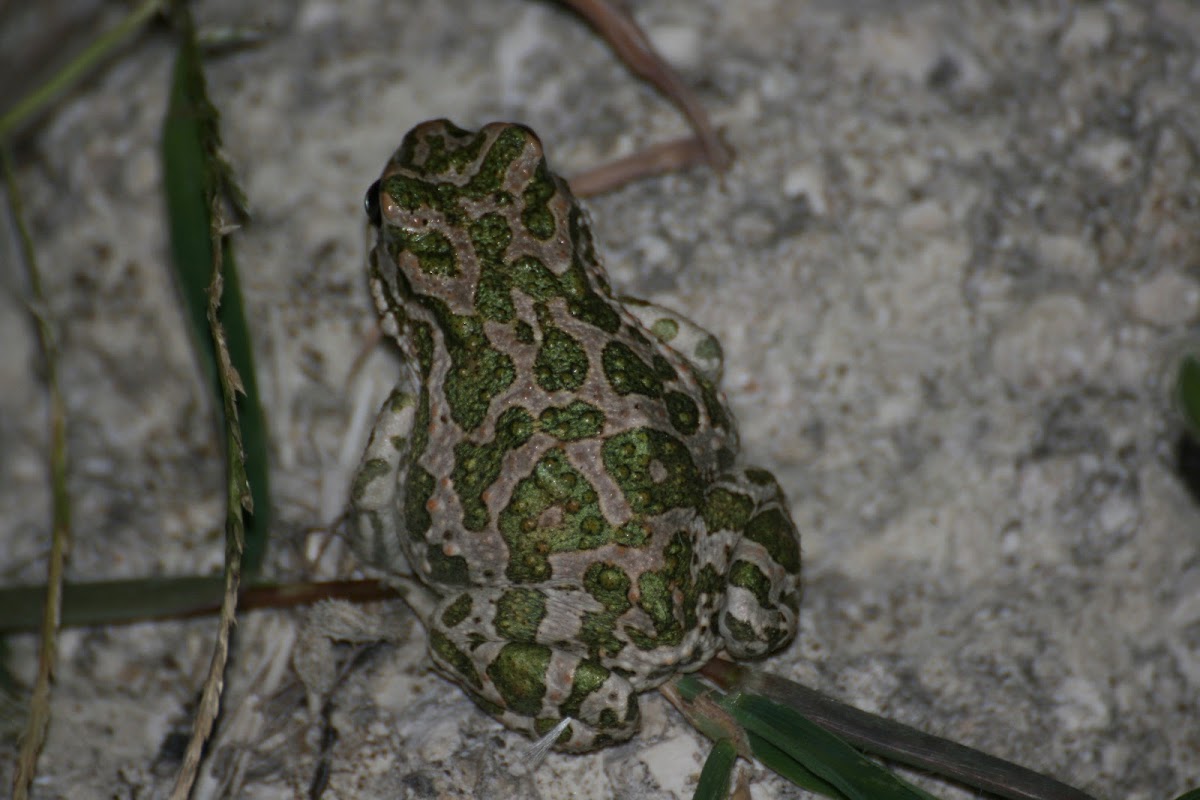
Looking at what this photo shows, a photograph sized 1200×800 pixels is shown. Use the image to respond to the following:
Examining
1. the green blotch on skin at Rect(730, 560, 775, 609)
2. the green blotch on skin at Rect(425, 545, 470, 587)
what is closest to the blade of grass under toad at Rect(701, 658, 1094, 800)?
the green blotch on skin at Rect(730, 560, 775, 609)

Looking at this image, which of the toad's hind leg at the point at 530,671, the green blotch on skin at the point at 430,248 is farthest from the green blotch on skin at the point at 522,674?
the green blotch on skin at the point at 430,248

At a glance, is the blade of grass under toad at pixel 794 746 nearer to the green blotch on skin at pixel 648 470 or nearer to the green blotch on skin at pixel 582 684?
the green blotch on skin at pixel 582 684

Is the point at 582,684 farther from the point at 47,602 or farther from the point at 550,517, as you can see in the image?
the point at 47,602

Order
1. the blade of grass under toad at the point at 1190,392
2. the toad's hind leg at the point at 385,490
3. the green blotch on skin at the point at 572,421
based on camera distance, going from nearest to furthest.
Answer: the blade of grass under toad at the point at 1190,392
the green blotch on skin at the point at 572,421
the toad's hind leg at the point at 385,490

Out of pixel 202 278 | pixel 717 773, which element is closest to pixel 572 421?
pixel 717 773

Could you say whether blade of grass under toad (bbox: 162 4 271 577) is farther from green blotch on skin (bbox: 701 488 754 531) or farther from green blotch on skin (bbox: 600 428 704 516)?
green blotch on skin (bbox: 701 488 754 531)

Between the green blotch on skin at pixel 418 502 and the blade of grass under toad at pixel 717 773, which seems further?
the green blotch on skin at pixel 418 502

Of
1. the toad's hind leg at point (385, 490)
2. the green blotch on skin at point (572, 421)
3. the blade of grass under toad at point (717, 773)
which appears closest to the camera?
the blade of grass under toad at point (717, 773)

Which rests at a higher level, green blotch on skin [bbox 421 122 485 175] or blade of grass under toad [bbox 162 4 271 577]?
green blotch on skin [bbox 421 122 485 175]
